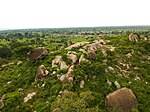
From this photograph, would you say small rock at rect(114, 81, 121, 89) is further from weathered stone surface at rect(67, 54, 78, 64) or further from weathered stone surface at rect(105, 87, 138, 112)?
weathered stone surface at rect(67, 54, 78, 64)

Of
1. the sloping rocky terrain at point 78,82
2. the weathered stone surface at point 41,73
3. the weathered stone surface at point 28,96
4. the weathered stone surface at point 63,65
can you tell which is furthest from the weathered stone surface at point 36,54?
the weathered stone surface at point 28,96

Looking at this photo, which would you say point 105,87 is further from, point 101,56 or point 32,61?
point 32,61

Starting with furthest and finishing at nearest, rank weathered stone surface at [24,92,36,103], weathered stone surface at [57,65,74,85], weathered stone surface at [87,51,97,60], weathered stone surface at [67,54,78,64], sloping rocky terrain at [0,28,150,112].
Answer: weathered stone surface at [87,51,97,60], weathered stone surface at [67,54,78,64], weathered stone surface at [24,92,36,103], weathered stone surface at [57,65,74,85], sloping rocky terrain at [0,28,150,112]

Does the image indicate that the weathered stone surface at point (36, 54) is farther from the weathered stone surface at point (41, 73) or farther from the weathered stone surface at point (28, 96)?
the weathered stone surface at point (28, 96)

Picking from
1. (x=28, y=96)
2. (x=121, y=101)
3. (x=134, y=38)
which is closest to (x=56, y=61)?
(x=28, y=96)

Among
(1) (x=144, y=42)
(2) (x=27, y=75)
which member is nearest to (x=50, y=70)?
(2) (x=27, y=75)

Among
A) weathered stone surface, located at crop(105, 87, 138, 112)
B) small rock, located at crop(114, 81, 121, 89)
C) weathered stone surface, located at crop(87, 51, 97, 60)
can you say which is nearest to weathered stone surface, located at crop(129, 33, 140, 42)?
weathered stone surface, located at crop(87, 51, 97, 60)

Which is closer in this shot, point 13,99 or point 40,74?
point 13,99
